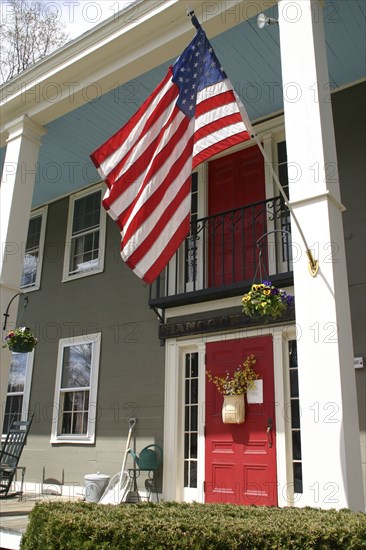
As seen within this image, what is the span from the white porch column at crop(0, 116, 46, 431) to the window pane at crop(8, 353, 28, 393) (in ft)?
12.4

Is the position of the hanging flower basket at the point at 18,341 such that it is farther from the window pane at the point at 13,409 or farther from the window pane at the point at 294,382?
the window pane at the point at 13,409

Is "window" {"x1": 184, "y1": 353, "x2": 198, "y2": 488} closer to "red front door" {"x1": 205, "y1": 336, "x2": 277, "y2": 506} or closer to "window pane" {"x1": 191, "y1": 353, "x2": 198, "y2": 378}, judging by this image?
"window pane" {"x1": 191, "y1": 353, "x2": 198, "y2": 378}

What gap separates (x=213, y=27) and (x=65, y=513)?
15.1 feet

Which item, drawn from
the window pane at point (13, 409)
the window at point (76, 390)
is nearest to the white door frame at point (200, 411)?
the window at point (76, 390)

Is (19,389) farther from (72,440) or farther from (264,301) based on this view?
(264,301)

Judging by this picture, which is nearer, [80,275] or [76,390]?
[76,390]

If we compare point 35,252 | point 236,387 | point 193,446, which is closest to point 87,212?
point 35,252

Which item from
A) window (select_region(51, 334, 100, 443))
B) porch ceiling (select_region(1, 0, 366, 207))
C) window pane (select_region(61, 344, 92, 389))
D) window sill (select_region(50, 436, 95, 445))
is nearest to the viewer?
porch ceiling (select_region(1, 0, 366, 207))

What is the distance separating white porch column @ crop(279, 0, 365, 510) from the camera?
332 centimetres

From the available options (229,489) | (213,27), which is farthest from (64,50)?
(229,489)

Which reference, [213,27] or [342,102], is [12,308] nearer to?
[213,27]

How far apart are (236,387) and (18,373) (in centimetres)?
467

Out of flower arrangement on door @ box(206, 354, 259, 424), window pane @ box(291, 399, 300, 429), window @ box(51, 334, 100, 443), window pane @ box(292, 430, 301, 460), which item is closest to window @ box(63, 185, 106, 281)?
window @ box(51, 334, 100, 443)

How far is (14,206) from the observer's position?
20.7ft
